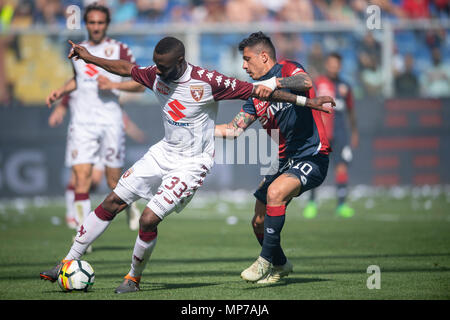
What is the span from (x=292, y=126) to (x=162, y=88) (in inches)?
54.8

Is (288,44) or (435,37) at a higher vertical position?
(435,37)

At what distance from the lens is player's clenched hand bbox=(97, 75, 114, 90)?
412 inches

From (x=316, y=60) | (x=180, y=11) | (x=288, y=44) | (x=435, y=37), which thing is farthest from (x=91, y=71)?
(x=435, y=37)

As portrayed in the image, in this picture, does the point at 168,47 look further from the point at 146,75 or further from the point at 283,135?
the point at 283,135

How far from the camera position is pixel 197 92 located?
726 centimetres

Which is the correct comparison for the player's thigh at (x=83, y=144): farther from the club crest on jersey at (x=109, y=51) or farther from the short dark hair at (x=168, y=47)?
the short dark hair at (x=168, y=47)

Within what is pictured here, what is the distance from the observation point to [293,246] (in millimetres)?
10609

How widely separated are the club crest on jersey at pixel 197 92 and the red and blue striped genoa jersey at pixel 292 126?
35.5 inches

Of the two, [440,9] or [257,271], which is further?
[440,9]

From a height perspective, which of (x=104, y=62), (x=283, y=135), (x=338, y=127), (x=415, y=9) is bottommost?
(x=283, y=135)

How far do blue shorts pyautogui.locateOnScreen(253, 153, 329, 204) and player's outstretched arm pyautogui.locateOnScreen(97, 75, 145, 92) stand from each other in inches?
108

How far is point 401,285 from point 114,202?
266 cm

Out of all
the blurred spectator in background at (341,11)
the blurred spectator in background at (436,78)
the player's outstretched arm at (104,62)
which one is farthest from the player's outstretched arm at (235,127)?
the blurred spectator in background at (341,11)

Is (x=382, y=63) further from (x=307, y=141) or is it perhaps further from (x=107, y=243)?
(x=307, y=141)
